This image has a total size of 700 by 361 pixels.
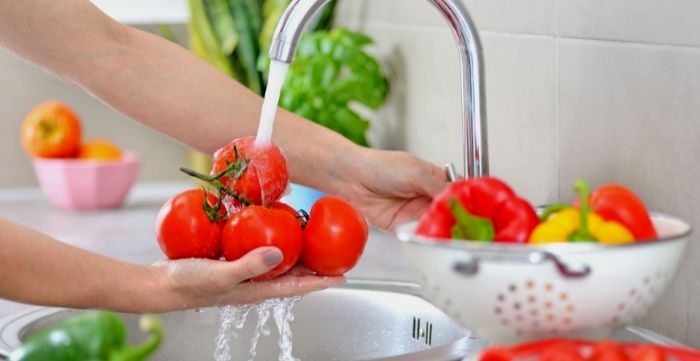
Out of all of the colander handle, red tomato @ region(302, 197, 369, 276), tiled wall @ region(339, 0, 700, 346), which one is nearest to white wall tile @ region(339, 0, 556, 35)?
Answer: tiled wall @ region(339, 0, 700, 346)

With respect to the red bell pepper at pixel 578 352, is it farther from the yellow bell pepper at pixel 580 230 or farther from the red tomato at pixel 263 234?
the red tomato at pixel 263 234

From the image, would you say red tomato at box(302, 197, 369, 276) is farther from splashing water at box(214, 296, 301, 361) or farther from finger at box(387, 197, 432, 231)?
finger at box(387, 197, 432, 231)

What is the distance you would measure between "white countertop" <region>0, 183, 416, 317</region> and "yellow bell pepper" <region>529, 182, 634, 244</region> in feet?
2.94

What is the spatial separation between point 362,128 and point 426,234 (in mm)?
1320

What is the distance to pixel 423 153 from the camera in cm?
232

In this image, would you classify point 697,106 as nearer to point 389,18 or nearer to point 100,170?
point 389,18

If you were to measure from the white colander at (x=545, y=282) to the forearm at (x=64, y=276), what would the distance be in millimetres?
497

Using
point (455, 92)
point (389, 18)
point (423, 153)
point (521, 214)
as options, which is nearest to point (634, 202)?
point (521, 214)

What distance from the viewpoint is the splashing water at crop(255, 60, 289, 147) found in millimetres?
1481

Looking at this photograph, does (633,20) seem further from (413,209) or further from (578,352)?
(578,352)

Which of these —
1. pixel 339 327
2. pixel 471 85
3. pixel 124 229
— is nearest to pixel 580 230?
pixel 471 85

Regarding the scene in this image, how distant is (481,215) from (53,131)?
1801mm

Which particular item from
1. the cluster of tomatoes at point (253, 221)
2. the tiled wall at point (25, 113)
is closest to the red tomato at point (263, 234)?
the cluster of tomatoes at point (253, 221)

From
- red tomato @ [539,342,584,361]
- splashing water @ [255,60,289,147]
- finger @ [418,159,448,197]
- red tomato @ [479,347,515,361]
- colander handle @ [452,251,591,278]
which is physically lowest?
red tomato @ [479,347,515,361]
